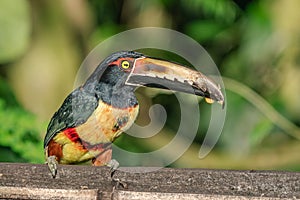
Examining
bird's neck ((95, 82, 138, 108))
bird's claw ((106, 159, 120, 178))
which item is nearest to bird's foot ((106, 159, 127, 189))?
bird's claw ((106, 159, 120, 178))

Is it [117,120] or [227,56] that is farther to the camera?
[227,56]

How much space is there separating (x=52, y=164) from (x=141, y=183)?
6.1 inches

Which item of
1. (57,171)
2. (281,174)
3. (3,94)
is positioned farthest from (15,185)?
(3,94)

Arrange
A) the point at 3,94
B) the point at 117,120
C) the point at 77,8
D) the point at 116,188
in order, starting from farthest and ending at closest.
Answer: the point at 77,8 → the point at 3,94 → the point at 117,120 → the point at 116,188

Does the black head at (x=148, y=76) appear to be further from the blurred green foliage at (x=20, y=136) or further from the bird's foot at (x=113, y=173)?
the blurred green foliage at (x=20, y=136)

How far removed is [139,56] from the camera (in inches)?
57.5

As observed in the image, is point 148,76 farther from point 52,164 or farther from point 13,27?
point 13,27

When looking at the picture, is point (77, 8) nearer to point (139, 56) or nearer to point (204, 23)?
point (204, 23)

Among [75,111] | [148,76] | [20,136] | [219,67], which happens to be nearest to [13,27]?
[20,136]

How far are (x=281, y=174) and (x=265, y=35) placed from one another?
138 centimetres

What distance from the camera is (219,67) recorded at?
288cm

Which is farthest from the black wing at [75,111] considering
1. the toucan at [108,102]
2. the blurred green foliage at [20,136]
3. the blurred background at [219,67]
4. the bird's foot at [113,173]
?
the blurred background at [219,67]

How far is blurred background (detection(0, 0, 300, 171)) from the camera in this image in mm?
2713

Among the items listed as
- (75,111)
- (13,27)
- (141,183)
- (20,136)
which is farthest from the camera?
(13,27)
